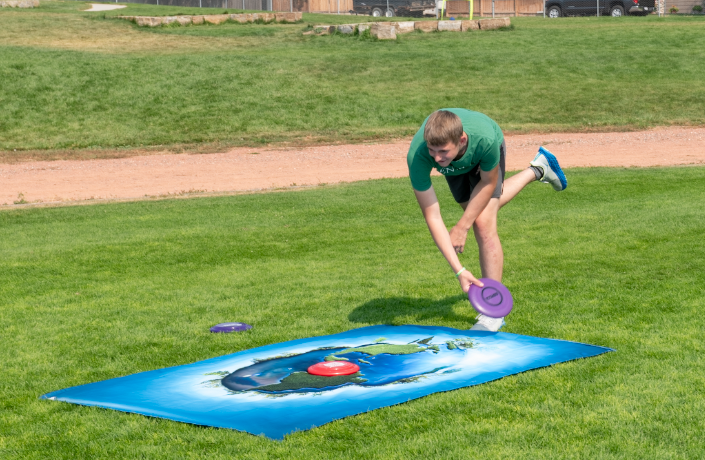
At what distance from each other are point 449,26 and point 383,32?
3509 millimetres

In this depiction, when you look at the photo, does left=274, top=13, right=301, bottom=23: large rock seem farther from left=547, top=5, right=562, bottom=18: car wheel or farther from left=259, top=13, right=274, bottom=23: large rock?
left=547, top=5, right=562, bottom=18: car wheel

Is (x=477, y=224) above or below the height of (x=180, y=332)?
above

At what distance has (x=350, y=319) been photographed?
636 centimetres

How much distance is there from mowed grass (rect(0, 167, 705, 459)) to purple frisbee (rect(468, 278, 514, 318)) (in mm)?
283

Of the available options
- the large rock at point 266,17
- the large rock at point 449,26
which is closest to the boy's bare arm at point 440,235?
the large rock at point 449,26

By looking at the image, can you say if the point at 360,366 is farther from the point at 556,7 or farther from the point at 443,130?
the point at 556,7

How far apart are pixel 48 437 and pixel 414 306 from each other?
3.23 m

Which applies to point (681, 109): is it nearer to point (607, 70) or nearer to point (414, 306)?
point (607, 70)

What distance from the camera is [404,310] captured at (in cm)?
659

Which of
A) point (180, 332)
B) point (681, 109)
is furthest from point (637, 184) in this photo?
point (681, 109)

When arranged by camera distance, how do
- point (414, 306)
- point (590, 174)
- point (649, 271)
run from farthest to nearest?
1. point (590, 174)
2. point (649, 271)
3. point (414, 306)

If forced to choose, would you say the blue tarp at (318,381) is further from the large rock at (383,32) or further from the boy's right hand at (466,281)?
the large rock at (383,32)

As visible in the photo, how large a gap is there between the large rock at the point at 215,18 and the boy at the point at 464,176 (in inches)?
1339

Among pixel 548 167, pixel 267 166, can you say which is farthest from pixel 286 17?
pixel 548 167
